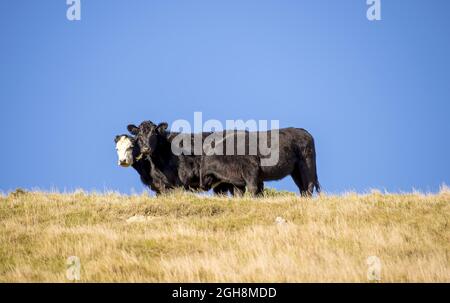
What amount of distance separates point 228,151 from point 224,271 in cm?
1022

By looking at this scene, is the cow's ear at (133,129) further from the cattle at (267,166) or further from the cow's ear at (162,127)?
the cattle at (267,166)

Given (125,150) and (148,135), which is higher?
(148,135)

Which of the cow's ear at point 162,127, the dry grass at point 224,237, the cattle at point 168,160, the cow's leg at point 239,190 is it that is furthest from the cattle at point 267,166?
the dry grass at point 224,237

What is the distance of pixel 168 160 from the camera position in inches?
843

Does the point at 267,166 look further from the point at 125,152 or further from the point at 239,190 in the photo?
the point at 125,152

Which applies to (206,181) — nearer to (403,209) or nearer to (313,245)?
(403,209)

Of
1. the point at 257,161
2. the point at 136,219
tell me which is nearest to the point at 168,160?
the point at 257,161

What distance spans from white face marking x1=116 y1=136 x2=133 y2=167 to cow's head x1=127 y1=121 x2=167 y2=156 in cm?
36

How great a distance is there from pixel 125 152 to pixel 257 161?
391cm

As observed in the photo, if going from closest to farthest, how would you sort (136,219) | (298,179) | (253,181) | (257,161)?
1. (136,219)
2. (253,181)
3. (257,161)
4. (298,179)

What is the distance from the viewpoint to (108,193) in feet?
62.6

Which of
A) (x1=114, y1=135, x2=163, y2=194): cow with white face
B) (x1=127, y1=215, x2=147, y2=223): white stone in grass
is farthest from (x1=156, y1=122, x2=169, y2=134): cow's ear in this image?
(x1=127, y1=215, x2=147, y2=223): white stone in grass
